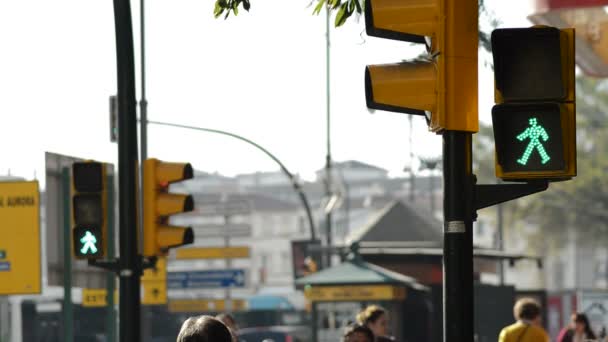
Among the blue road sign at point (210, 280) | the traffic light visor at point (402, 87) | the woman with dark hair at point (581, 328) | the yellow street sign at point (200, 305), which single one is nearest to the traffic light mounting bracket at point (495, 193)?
the traffic light visor at point (402, 87)

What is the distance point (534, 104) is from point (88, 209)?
7.46 metres

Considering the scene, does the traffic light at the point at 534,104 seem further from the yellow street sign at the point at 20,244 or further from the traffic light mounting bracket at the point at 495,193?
the yellow street sign at the point at 20,244

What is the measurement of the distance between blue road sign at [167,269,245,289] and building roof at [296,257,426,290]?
1698 centimetres

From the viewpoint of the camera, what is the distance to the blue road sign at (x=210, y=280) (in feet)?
145

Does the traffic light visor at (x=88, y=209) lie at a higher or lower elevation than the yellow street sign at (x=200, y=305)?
higher

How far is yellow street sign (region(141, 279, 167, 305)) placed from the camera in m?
36.9

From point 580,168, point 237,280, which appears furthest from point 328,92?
point 580,168

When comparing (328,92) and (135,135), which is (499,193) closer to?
(135,135)

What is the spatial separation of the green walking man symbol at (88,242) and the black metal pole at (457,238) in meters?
7.02

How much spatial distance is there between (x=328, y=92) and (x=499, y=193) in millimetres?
38571

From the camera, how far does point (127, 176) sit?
14.8 metres

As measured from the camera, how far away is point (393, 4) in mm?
7727

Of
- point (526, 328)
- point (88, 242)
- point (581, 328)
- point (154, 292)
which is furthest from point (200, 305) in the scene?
point (526, 328)

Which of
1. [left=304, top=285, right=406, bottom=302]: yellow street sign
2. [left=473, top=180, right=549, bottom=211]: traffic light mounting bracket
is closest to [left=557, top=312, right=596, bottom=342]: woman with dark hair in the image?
[left=304, top=285, right=406, bottom=302]: yellow street sign
